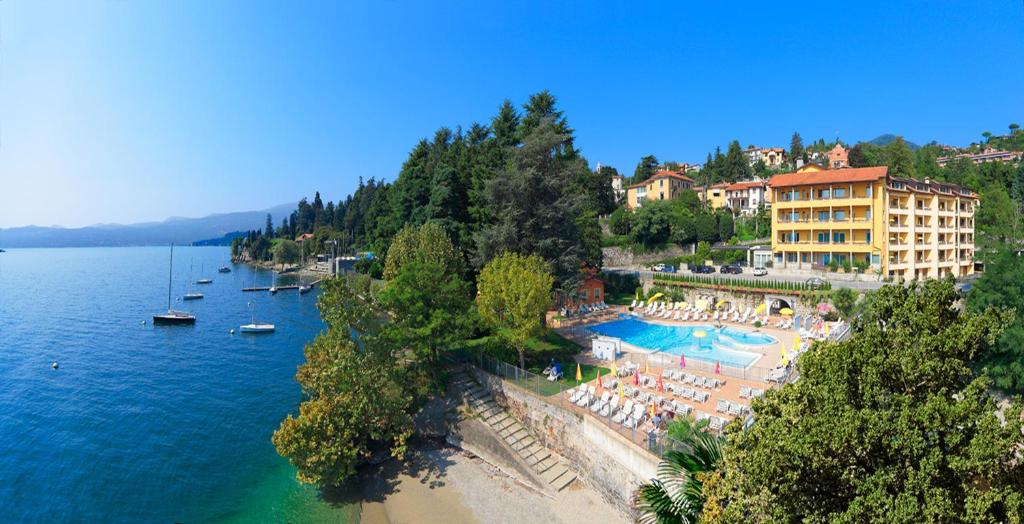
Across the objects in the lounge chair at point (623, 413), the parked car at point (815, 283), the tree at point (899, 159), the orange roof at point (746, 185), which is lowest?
the lounge chair at point (623, 413)

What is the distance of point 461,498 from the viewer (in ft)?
56.6

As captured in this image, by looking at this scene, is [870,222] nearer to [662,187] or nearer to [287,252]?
[662,187]

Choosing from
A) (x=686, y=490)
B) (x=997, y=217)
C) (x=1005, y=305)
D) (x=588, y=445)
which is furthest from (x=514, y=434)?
(x=997, y=217)

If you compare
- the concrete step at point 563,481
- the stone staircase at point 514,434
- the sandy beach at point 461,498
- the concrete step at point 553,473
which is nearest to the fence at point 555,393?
the stone staircase at point 514,434

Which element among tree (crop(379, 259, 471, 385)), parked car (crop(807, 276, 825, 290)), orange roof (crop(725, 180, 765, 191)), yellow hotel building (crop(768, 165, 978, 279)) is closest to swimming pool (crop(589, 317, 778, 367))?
parked car (crop(807, 276, 825, 290))

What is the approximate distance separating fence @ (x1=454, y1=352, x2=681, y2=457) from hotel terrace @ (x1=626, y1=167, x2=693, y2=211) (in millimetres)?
59745

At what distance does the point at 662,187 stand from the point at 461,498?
232 feet

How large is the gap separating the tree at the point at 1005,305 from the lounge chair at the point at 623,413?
13.6m

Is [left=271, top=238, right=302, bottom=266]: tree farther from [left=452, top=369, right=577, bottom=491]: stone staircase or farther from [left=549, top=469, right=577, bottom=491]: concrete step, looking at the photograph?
[left=549, top=469, right=577, bottom=491]: concrete step

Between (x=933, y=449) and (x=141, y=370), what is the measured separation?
42.2m

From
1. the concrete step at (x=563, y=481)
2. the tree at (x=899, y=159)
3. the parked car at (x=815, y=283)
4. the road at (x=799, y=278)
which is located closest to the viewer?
the concrete step at (x=563, y=481)

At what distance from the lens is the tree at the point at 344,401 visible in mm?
Answer: 16922

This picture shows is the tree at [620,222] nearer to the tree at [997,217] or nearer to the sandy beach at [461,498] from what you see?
the tree at [997,217]

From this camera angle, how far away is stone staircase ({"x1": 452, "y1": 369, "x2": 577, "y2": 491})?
18188 mm
